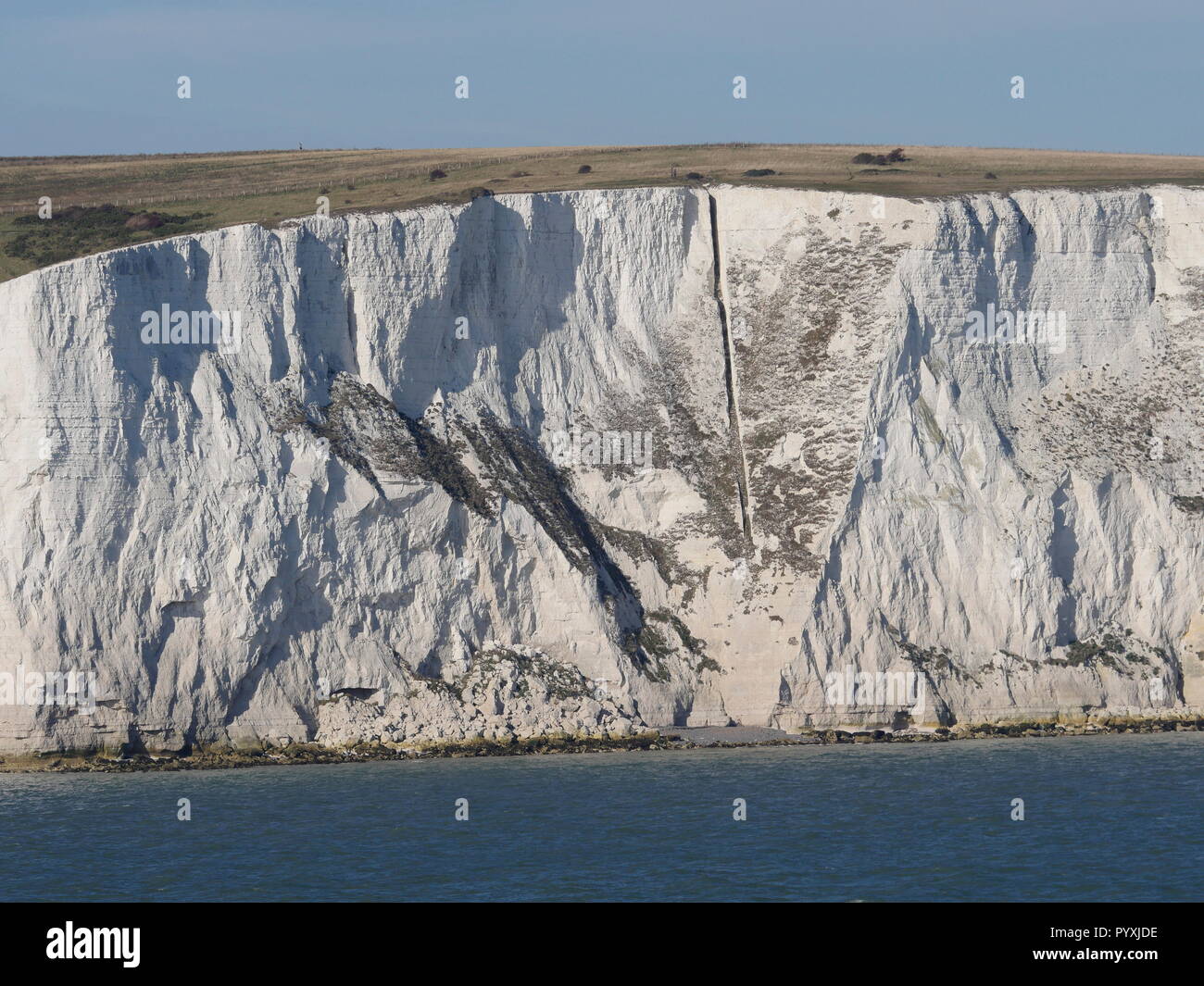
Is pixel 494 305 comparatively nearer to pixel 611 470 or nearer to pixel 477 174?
pixel 611 470

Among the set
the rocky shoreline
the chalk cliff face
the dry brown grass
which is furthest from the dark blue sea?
the dry brown grass

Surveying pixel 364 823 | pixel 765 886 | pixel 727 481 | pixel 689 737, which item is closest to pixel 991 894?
pixel 765 886

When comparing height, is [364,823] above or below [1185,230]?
below

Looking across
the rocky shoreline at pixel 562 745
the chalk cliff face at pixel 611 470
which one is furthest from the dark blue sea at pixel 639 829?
the chalk cliff face at pixel 611 470

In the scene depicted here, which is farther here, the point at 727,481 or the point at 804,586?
the point at 727,481

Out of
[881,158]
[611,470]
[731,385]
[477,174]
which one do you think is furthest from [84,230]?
[881,158]

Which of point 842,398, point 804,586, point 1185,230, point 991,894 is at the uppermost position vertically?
point 1185,230

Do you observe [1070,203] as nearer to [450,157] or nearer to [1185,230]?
[1185,230]
